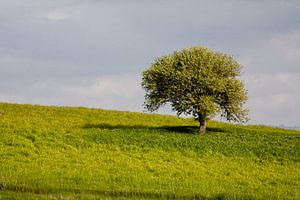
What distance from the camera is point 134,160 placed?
147 ft

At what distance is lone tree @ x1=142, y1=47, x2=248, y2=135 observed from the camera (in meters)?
63.2

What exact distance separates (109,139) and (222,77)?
20137mm

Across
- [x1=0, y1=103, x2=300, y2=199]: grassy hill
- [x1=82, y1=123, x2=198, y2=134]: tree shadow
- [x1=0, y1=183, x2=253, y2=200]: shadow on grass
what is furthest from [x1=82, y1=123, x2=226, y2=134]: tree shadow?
[x1=0, y1=183, x2=253, y2=200]: shadow on grass

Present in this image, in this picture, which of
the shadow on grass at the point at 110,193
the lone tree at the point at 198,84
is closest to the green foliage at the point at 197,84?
the lone tree at the point at 198,84

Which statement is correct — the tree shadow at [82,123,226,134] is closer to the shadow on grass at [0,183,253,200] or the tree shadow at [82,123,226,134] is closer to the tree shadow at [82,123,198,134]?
the tree shadow at [82,123,198,134]

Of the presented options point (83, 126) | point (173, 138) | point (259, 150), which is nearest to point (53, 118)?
point (83, 126)

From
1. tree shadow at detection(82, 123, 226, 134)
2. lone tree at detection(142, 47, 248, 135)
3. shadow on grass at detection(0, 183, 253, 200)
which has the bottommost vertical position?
shadow on grass at detection(0, 183, 253, 200)

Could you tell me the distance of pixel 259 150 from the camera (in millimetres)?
53625

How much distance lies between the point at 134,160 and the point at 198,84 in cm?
2196

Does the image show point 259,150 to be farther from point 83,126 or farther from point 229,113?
point 83,126

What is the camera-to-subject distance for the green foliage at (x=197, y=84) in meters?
63.2

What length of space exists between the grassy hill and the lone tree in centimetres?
323

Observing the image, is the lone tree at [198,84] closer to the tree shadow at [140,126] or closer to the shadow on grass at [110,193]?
the tree shadow at [140,126]

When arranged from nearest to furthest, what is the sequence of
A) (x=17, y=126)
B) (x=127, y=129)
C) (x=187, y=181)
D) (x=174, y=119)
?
(x=187, y=181), (x=17, y=126), (x=127, y=129), (x=174, y=119)
